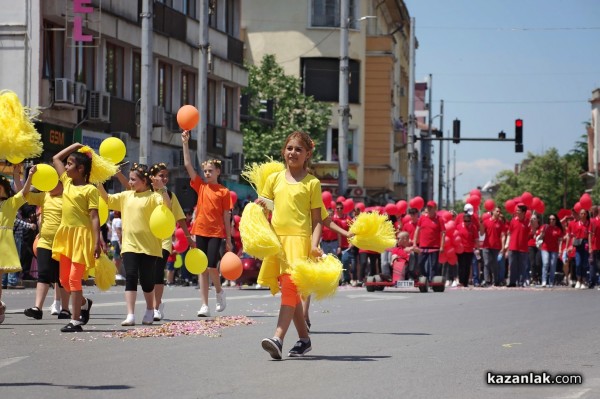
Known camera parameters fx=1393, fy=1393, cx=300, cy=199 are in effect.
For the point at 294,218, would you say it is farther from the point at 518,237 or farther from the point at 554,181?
the point at 554,181

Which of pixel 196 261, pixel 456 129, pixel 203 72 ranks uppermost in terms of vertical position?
pixel 203 72

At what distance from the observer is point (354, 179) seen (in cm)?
7069


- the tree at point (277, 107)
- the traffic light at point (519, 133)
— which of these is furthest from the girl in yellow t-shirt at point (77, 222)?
the tree at point (277, 107)

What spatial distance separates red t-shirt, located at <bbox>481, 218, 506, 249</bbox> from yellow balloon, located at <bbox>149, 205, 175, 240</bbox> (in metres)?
19.0

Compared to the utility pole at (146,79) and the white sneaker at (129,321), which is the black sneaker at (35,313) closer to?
the white sneaker at (129,321)

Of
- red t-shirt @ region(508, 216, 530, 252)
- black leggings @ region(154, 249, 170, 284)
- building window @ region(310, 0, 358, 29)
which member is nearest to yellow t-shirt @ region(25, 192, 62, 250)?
black leggings @ region(154, 249, 170, 284)

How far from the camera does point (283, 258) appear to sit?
11.4 m

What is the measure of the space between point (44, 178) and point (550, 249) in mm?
20749

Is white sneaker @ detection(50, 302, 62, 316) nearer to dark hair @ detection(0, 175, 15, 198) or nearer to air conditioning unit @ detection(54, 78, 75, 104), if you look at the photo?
dark hair @ detection(0, 175, 15, 198)

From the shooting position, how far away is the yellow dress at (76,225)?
14430 millimetres

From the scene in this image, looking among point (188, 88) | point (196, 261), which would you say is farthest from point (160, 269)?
point (188, 88)

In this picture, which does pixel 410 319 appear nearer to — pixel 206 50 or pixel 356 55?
pixel 206 50

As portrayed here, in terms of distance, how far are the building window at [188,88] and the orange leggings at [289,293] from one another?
115ft

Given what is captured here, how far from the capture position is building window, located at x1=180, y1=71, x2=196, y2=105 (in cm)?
4626
